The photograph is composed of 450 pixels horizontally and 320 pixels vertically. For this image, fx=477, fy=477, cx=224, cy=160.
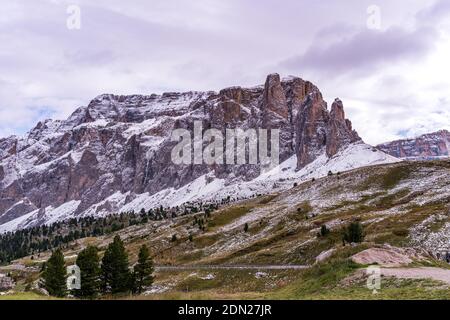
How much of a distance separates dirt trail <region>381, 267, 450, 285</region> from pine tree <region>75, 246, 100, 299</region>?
1685 inches

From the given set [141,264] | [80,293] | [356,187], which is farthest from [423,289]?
[356,187]

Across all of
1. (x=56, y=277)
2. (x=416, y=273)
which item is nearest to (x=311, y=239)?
(x=56, y=277)

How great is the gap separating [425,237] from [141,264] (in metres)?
54.3

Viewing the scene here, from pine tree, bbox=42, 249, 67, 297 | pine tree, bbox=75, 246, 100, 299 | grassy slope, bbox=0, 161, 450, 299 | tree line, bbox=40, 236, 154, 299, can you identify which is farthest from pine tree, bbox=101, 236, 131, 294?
grassy slope, bbox=0, 161, 450, 299

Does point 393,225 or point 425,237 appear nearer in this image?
point 425,237

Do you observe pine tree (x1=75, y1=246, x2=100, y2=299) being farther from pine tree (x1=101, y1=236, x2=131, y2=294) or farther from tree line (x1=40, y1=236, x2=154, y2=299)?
pine tree (x1=101, y1=236, x2=131, y2=294)

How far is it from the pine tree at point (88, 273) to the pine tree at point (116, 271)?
1.85 m

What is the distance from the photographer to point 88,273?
67562mm

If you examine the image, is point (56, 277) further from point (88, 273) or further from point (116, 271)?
point (116, 271)

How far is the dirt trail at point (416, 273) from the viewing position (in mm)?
34156

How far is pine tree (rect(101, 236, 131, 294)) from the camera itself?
70.3 metres
